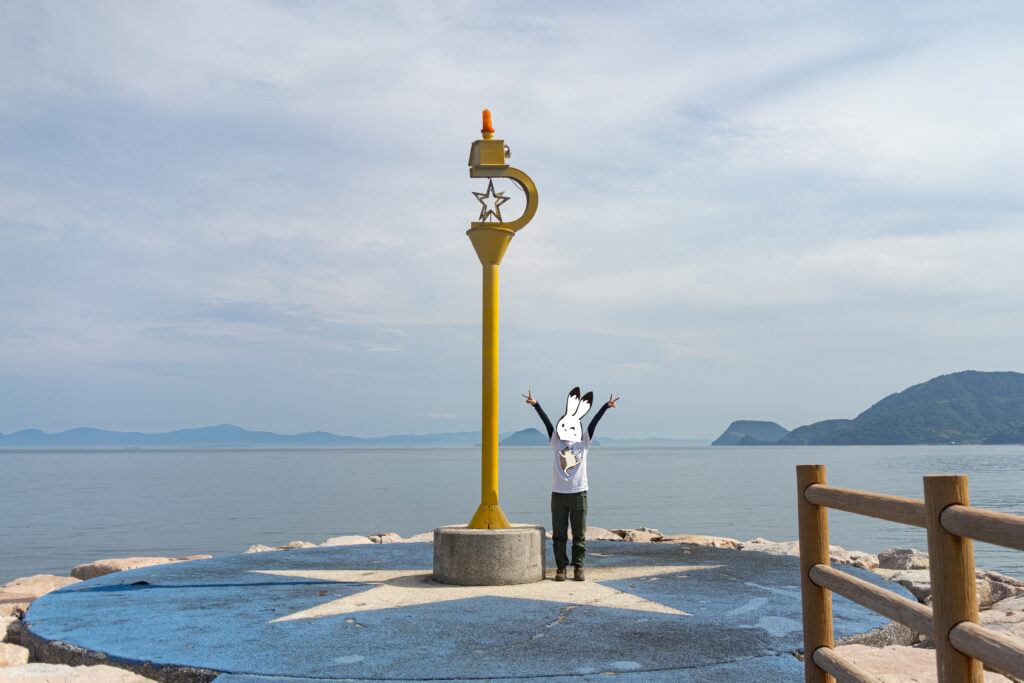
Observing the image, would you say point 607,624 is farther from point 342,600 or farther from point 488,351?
point 488,351

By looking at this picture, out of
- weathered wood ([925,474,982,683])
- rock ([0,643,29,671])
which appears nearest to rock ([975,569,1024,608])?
weathered wood ([925,474,982,683])

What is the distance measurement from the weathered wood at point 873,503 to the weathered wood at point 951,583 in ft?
0.36

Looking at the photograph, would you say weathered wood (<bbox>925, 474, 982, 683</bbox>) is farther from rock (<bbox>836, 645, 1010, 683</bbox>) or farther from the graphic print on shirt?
the graphic print on shirt

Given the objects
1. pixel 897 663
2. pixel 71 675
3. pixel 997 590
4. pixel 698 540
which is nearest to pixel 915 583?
pixel 997 590

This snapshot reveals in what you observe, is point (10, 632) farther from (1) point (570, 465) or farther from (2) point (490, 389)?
(1) point (570, 465)

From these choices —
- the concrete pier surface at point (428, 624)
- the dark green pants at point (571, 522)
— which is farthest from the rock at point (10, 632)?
the dark green pants at point (571, 522)

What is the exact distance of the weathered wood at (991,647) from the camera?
2.64 metres

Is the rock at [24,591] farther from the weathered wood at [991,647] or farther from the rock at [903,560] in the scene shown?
the rock at [903,560]

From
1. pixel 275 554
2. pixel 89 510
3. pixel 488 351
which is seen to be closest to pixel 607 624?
pixel 488 351

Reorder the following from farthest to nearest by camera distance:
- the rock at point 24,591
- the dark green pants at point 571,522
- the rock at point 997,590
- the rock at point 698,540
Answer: the rock at point 698,540 < the rock at point 997,590 < the rock at point 24,591 < the dark green pants at point 571,522

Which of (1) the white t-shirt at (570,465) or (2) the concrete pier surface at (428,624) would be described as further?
(1) the white t-shirt at (570,465)

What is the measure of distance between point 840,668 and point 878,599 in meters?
0.53

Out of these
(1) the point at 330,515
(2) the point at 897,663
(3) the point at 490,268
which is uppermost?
(3) the point at 490,268

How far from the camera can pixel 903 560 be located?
12.3 meters
